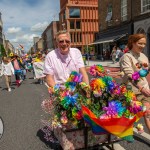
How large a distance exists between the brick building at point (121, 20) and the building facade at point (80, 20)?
34.1 m

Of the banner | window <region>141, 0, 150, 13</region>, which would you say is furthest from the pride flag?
window <region>141, 0, 150, 13</region>

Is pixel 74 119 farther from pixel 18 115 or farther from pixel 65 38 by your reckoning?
pixel 18 115

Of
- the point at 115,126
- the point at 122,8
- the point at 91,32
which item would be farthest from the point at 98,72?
the point at 91,32

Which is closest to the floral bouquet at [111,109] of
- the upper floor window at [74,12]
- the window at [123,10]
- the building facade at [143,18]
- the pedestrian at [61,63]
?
the pedestrian at [61,63]

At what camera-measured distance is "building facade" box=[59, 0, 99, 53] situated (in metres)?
73.5

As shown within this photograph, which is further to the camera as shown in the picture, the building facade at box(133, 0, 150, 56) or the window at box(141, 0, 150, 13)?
the building facade at box(133, 0, 150, 56)

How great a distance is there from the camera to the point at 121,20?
1228 inches

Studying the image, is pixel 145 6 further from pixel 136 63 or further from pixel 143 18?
pixel 136 63

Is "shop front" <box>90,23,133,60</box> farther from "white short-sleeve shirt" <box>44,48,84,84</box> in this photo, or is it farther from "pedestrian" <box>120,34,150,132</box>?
"white short-sleeve shirt" <box>44,48,84,84</box>

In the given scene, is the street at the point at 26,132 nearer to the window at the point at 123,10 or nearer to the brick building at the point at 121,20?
the brick building at the point at 121,20

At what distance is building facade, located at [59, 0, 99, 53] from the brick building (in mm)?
34071

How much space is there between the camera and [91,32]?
7588 cm

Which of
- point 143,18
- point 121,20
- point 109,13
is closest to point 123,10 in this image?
point 121,20

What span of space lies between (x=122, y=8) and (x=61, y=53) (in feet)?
95.9
